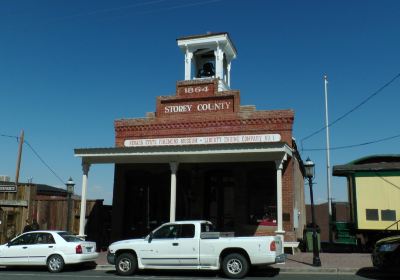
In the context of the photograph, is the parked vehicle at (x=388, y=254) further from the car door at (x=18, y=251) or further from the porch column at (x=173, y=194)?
the car door at (x=18, y=251)

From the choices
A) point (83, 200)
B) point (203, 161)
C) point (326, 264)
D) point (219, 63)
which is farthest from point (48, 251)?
point (219, 63)

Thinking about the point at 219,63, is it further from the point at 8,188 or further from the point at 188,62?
the point at 8,188

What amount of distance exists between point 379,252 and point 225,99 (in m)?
10.8

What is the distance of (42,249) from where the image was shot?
15414mm

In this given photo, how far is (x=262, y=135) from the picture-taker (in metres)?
20.5

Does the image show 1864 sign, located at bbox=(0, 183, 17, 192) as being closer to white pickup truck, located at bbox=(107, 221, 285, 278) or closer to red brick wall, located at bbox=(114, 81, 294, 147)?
red brick wall, located at bbox=(114, 81, 294, 147)

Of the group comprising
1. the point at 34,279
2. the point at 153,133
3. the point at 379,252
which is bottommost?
the point at 34,279

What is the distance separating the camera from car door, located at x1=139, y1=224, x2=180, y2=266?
44.9 feet

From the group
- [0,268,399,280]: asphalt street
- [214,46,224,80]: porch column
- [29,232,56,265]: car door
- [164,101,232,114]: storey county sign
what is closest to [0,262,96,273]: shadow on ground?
[29,232,56,265]: car door

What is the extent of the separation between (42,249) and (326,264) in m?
9.39

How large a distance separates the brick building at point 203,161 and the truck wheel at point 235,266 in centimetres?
525

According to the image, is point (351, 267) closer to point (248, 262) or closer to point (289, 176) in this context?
point (248, 262)

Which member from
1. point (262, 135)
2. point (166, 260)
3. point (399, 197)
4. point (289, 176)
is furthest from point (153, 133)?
point (399, 197)

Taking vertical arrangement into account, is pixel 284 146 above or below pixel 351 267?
above
